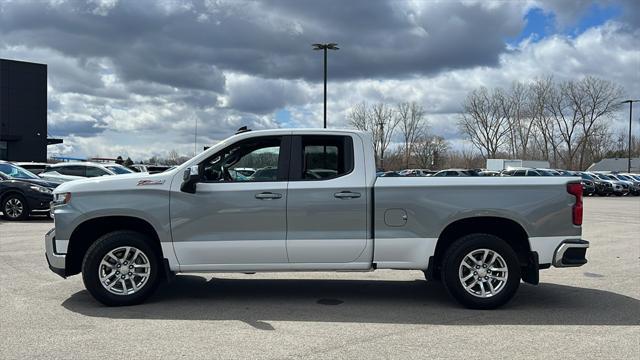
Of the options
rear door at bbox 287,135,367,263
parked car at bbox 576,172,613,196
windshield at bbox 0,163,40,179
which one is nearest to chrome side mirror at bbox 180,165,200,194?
rear door at bbox 287,135,367,263

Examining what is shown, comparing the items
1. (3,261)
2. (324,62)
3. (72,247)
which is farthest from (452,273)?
(324,62)

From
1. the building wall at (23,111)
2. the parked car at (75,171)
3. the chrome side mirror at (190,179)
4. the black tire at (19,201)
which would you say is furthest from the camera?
the building wall at (23,111)

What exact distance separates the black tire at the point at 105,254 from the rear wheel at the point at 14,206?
34.3 ft

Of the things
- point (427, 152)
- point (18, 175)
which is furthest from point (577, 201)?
point (427, 152)

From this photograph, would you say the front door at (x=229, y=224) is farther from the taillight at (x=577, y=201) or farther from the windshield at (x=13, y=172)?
the windshield at (x=13, y=172)

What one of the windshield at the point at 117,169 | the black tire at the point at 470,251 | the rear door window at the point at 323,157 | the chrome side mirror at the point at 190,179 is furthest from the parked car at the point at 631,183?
the chrome side mirror at the point at 190,179

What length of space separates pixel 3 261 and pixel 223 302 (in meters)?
4.51

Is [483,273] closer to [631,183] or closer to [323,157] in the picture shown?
[323,157]

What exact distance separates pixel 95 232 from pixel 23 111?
48389 millimetres

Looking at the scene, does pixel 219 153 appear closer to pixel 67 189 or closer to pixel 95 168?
pixel 67 189

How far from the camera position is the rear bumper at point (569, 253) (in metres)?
6.13

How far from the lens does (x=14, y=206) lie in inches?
599

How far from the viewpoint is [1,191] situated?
50.1ft

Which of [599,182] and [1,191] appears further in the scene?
[599,182]
